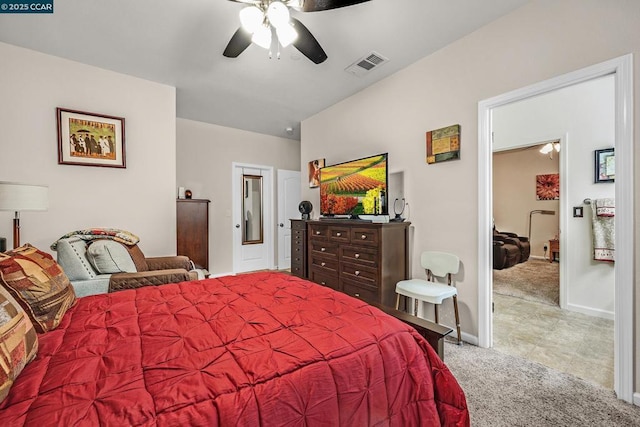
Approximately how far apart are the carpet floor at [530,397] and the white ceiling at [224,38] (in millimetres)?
2806

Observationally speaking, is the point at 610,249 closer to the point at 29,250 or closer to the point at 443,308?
the point at 443,308

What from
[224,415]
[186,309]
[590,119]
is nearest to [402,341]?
[224,415]

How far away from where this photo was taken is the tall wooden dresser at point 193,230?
12.6 ft

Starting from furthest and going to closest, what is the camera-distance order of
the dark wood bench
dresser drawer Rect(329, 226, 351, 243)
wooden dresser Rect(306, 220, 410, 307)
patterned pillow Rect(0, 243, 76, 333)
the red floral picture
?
the red floral picture → dresser drawer Rect(329, 226, 351, 243) → wooden dresser Rect(306, 220, 410, 307) → the dark wood bench → patterned pillow Rect(0, 243, 76, 333)

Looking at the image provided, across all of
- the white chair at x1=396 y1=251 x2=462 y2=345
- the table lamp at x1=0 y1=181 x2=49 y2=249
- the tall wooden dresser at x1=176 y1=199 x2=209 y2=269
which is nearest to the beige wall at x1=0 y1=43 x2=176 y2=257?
the tall wooden dresser at x1=176 y1=199 x2=209 y2=269

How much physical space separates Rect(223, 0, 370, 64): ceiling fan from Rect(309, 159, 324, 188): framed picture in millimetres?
2308

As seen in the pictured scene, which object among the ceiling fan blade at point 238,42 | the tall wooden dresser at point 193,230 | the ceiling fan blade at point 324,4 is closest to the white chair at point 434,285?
the ceiling fan blade at point 324,4

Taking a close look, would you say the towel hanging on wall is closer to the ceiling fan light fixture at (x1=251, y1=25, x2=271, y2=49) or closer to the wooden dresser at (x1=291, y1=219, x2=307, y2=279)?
the wooden dresser at (x1=291, y1=219, x2=307, y2=279)

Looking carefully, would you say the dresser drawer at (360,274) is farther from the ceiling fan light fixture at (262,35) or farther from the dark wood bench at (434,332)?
the ceiling fan light fixture at (262,35)

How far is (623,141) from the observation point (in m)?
1.68

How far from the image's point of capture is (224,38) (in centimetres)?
246

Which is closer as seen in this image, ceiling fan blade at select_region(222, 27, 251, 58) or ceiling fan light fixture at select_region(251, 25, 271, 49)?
ceiling fan light fixture at select_region(251, 25, 271, 49)

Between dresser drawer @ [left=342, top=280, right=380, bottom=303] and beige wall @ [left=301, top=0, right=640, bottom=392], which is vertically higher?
beige wall @ [left=301, top=0, right=640, bottom=392]

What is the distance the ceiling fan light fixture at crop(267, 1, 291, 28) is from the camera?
1654 millimetres
